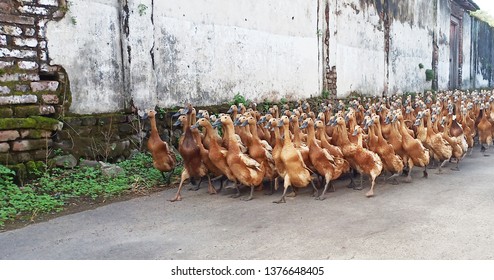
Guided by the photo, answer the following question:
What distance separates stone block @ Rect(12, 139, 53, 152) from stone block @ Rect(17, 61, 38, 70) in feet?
3.10

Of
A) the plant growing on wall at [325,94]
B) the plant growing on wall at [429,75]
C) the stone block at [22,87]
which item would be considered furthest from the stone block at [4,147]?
the plant growing on wall at [429,75]

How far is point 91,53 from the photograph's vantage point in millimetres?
6746

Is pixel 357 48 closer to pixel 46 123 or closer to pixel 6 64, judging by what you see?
pixel 46 123

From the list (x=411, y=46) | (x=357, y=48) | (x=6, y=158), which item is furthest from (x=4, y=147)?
(x=411, y=46)

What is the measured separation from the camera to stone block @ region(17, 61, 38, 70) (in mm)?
5953

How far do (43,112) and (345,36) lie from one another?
9.19 m

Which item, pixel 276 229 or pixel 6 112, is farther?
pixel 6 112

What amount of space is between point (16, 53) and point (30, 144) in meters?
1.17

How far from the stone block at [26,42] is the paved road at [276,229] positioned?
97.8 inches

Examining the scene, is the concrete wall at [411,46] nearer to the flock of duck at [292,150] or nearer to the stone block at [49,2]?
Answer: the flock of duck at [292,150]

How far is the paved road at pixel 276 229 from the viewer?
3.67 m

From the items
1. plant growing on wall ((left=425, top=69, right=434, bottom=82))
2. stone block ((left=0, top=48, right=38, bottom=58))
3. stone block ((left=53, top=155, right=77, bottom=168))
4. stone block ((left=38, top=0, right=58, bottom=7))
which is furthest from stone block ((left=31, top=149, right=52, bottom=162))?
plant growing on wall ((left=425, top=69, right=434, bottom=82))

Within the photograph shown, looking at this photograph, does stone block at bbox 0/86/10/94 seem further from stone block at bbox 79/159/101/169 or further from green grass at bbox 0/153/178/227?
stone block at bbox 79/159/101/169
